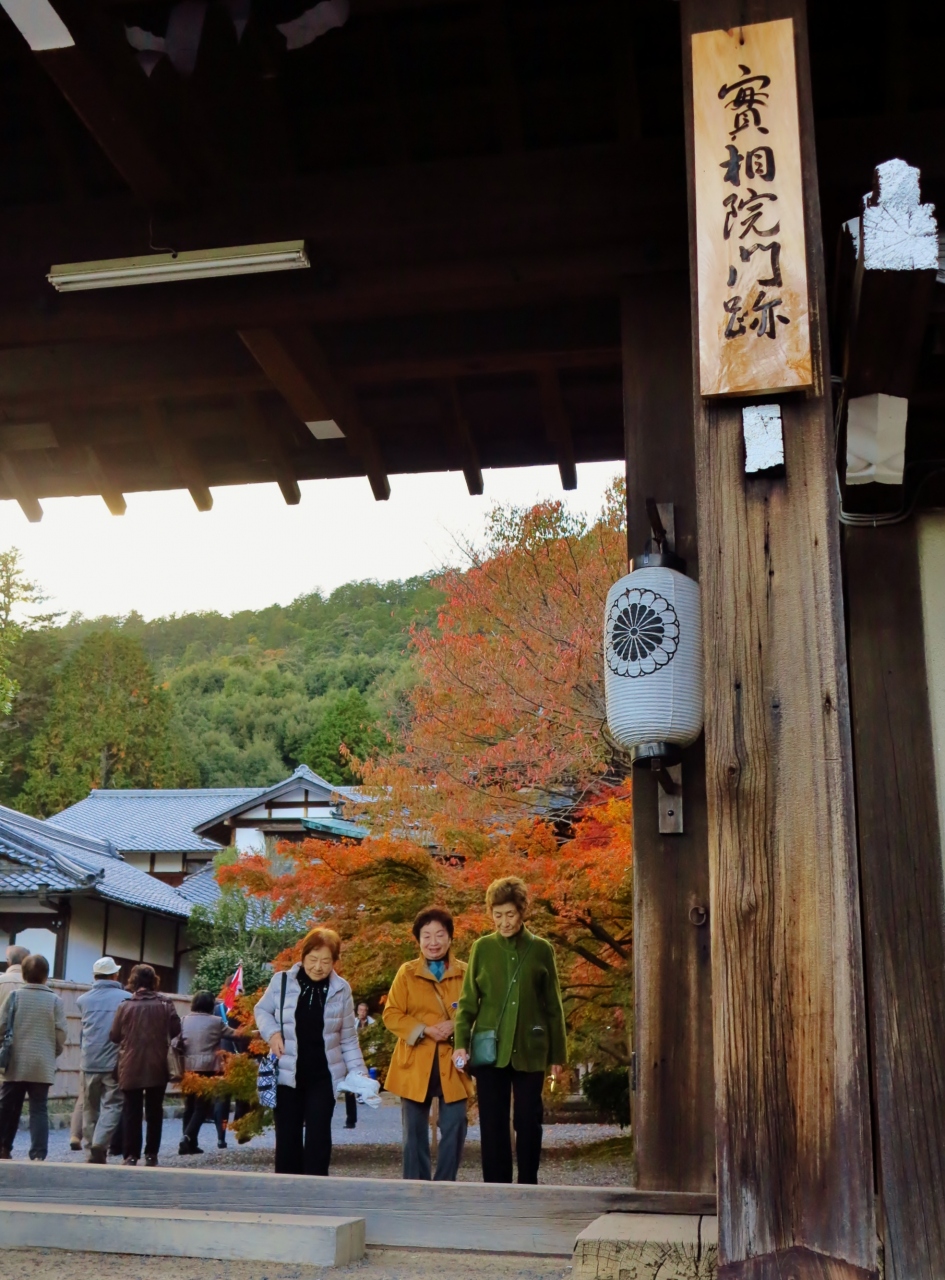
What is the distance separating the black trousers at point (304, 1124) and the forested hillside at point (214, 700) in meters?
27.2

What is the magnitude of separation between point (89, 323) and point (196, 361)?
54 centimetres

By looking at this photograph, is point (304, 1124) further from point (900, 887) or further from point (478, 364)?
point (478, 364)

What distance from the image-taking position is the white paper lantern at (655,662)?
3518 mm

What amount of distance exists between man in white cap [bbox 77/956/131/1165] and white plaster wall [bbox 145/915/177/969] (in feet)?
47.9

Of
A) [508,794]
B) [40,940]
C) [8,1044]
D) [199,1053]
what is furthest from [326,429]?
[40,940]

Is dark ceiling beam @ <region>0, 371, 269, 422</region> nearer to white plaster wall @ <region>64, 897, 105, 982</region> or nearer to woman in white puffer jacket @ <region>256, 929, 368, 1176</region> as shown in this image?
woman in white puffer jacket @ <region>256, 929, 368, 1176</region>

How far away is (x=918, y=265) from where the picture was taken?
255 cm

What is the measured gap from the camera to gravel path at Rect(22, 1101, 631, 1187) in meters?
9.35

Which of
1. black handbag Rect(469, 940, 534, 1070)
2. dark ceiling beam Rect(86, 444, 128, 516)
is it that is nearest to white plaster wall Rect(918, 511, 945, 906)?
black handbag Rect(469, 940, 534, 1070)

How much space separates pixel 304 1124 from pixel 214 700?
4972 centimetres

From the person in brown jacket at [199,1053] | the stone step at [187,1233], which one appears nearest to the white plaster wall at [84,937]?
the person in brown jacket at [199,1053]

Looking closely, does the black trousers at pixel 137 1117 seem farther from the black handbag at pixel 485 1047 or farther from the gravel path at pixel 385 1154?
the black handbag at pixel 485 1047

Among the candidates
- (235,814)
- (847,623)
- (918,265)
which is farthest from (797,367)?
(235,814)

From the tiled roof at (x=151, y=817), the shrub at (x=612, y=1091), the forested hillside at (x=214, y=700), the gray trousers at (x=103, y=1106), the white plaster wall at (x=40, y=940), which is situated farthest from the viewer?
the forested hillside at (x=214, y=700)
